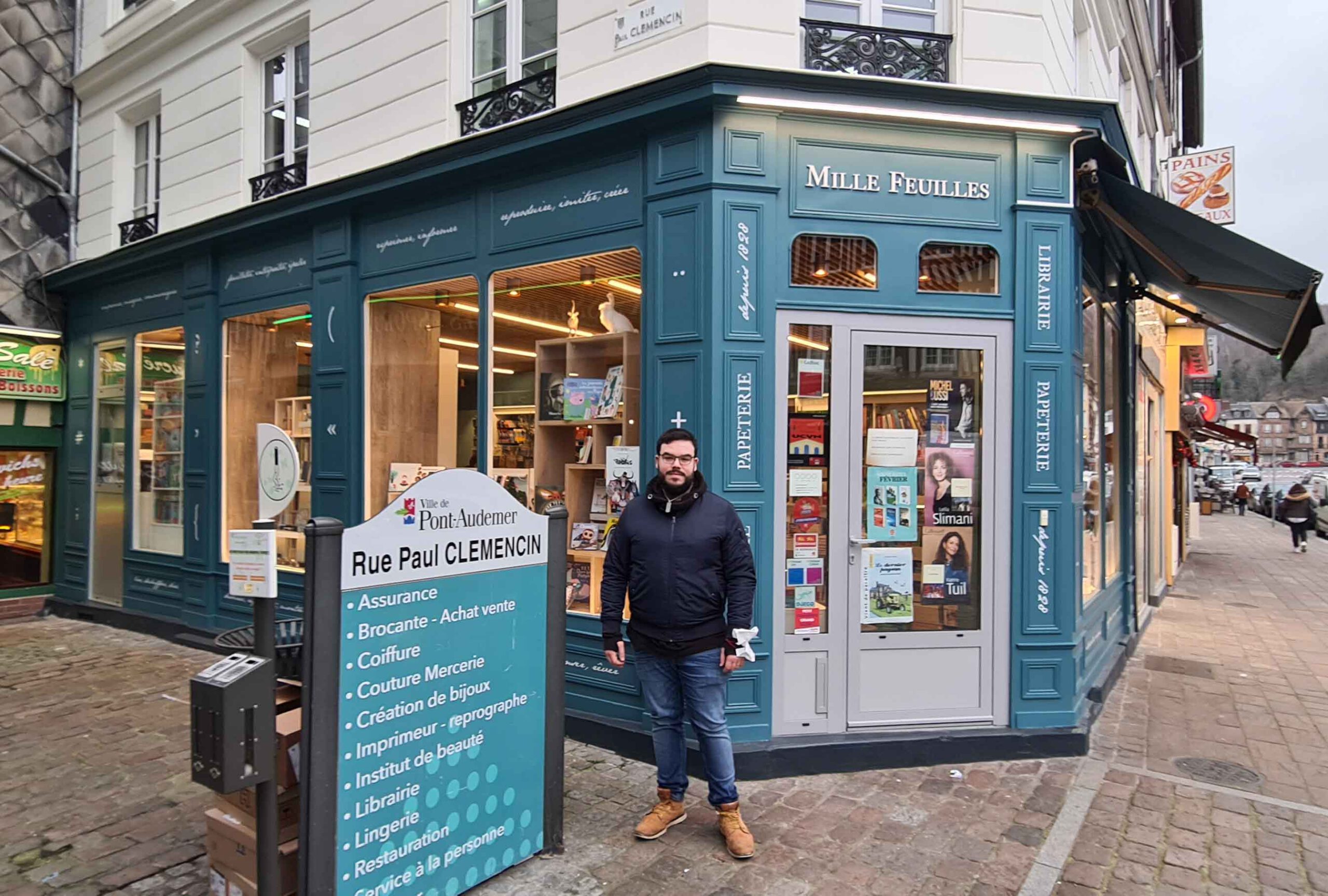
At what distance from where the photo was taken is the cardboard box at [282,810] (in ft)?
10.6

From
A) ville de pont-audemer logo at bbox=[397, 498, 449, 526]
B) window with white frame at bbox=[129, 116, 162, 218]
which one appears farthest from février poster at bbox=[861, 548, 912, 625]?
window with white frame at bbox=[129, 116, 162, 218]

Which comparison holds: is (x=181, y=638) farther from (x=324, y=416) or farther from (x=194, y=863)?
(x=194, y=863)

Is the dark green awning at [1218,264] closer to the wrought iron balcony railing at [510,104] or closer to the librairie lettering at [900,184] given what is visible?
the librairie lettering at [900,184]

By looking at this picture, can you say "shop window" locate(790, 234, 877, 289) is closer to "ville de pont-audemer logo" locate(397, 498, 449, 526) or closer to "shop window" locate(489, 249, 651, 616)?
"shop window" locate(489, 249, 651, 616)

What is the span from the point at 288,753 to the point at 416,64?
5.54 meters

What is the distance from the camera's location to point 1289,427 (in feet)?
396

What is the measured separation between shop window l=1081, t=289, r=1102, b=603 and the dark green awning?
2.21 feet

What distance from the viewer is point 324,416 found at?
7320 millimetres

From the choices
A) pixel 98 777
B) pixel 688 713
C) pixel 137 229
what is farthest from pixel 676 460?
pixel 137 229

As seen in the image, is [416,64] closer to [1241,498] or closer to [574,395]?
[574,395]

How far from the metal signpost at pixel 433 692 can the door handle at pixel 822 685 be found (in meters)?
1.89

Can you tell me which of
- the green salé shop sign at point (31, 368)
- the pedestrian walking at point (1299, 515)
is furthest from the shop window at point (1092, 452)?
the pedestrian walking at point (1299, 515)

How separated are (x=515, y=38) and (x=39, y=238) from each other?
24.1 ft

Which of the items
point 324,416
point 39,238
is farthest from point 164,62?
point 324,416
